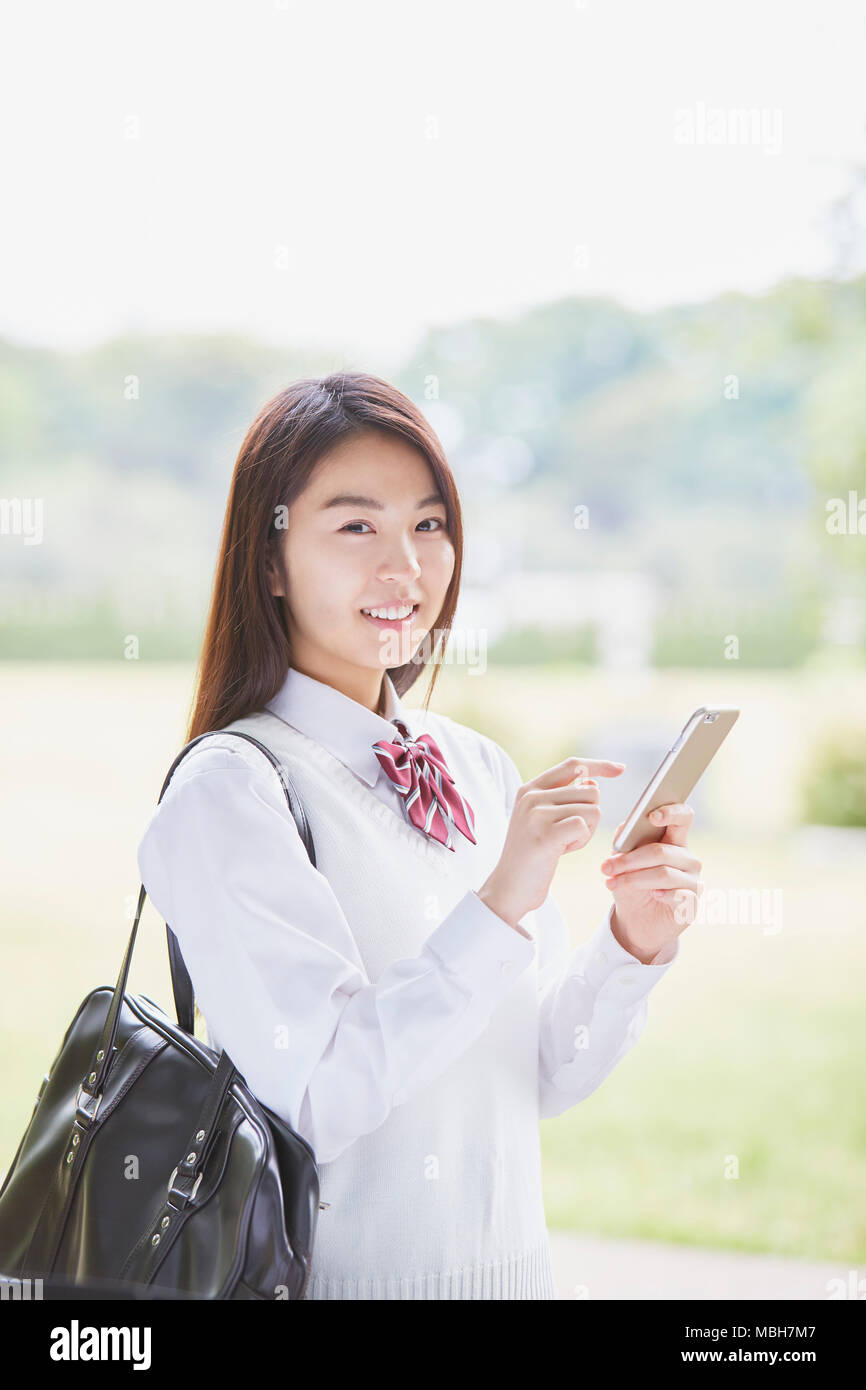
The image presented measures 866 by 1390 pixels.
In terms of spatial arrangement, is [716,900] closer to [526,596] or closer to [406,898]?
[526,596]

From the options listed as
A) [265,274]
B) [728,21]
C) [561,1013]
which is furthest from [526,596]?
[561,1013]

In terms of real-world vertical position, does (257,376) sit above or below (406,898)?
above

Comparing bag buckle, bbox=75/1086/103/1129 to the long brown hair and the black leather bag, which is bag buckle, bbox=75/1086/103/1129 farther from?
the long brown hair

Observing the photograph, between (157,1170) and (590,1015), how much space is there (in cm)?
46

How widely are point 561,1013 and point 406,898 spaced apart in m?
0.25

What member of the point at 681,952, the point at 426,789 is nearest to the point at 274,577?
the point at 426,789

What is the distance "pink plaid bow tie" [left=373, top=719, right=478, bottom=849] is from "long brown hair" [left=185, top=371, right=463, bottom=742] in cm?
14

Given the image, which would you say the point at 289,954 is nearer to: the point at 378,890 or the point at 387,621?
the point at 378,890

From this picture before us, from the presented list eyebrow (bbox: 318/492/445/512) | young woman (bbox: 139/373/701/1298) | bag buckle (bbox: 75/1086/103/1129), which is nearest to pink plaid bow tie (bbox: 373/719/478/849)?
young woman (bbox: 139/373/701/1298)

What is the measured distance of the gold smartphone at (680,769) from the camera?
3.64 feet

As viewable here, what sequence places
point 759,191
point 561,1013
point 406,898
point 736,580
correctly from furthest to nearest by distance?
1. point 736,580
2. point 759,191
3. point 561,1013
4. point 406,898

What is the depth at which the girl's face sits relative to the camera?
1178mm

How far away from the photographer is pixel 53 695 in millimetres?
7801
